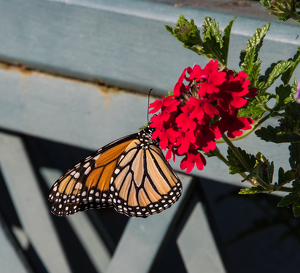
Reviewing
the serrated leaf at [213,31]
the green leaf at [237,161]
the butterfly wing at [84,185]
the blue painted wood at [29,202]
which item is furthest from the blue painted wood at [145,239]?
the serrated leaf at [213,31]

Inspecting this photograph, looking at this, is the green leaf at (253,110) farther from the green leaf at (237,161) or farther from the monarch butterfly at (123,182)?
the monarch butterfly at (123,182)

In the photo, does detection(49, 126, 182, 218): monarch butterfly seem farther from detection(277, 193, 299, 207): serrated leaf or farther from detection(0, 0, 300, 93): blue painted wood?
detection(277, 193, 299, 207): serrated leaf

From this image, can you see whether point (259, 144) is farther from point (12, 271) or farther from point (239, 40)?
point (12, 271)

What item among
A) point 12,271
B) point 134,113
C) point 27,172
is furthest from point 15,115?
point 12,271

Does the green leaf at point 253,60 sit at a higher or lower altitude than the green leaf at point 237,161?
higher

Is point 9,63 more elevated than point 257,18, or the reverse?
point 257,18

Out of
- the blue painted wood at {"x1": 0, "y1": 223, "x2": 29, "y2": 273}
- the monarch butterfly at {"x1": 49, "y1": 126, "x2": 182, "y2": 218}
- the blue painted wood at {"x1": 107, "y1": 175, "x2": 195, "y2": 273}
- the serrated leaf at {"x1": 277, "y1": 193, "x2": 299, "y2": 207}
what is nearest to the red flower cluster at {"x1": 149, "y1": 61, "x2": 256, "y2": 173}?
the serrated leaf at {"x1": 277, "y1": 193, "x2": 299, "y2": 207}

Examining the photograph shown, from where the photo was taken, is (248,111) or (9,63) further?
(9,63)
